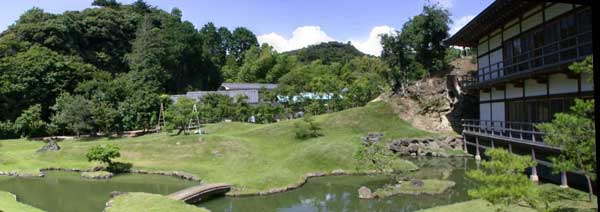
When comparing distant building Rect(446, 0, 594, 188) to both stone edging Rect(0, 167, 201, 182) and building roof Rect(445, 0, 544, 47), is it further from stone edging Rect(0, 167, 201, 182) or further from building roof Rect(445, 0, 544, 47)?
stone edging Rect(0, 167, 201, 182)

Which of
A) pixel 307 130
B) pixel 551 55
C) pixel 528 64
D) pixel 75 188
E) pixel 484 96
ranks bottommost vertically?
pixel 75 188

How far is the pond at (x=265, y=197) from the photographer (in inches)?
772

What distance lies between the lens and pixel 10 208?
1628cm

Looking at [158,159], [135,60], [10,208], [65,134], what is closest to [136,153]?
[158,159]

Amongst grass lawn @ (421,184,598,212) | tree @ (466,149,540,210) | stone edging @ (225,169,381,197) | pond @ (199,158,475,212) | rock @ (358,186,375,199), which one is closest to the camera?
tree @ (466,149,540,210)

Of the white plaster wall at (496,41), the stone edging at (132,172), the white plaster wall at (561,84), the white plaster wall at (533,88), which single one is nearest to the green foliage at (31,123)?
the stone edging at (132,172)

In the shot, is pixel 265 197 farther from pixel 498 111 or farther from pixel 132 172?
pixel 498 111

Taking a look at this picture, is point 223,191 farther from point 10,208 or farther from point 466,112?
point 466,112

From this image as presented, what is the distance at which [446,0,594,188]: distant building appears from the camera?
1828 cm

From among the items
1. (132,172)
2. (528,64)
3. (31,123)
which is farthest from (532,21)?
(31,123)

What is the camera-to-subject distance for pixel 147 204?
1766 cm

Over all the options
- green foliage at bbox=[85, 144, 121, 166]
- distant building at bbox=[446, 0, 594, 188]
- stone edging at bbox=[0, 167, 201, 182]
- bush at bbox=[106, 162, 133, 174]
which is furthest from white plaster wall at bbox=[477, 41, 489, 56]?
green foliage at bbox=[85, 144, 121, 166]

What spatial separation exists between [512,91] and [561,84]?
557 cm

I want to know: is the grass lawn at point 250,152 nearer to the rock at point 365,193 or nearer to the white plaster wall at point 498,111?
the rock at point 365,193
